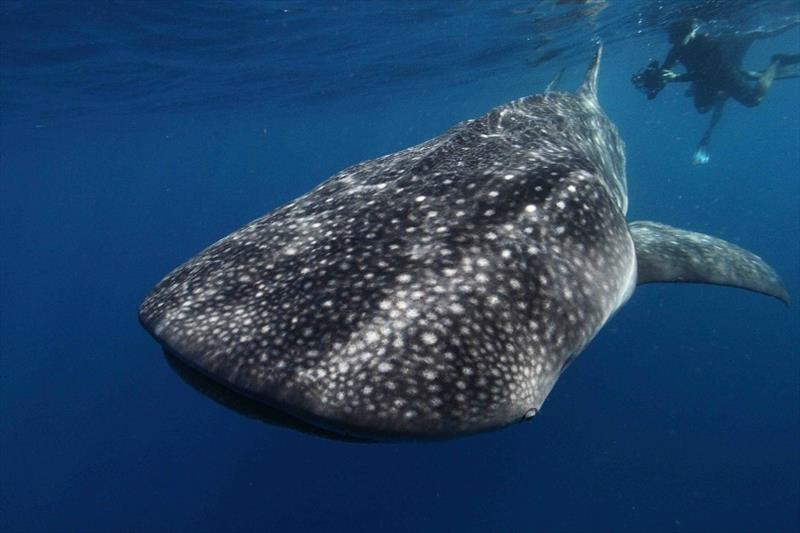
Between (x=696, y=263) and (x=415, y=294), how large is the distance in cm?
375

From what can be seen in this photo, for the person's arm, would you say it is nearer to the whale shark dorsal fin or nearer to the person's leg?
the person's leg

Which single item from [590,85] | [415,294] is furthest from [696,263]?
[590,85]

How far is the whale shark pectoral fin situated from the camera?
16.8 feet

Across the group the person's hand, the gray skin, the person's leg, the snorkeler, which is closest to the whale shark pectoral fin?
the gray skin

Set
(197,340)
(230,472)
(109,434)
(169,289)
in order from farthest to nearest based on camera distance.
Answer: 1. (109,434)
2. (230,472)
3. (169,289)
4. (197,340)

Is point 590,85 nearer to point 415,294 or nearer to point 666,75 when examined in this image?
point 415,294

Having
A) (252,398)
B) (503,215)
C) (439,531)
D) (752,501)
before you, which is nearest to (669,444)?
(752,501)

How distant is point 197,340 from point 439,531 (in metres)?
14.3

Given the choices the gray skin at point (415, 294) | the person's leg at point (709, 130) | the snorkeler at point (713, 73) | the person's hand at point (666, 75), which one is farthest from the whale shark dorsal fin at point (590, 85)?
the person's leg at point (709, 130)

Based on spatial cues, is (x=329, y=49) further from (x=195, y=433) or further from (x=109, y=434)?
(x=109, y=434)

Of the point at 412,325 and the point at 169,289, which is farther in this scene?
the point at 169,289

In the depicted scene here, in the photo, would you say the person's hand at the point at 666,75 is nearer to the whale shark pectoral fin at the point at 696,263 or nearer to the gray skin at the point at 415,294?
the whale shark pectoral fin at the point at 696,263

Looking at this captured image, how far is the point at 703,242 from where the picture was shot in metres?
6.13

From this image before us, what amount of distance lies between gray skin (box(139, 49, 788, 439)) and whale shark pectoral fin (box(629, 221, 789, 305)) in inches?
35.7
